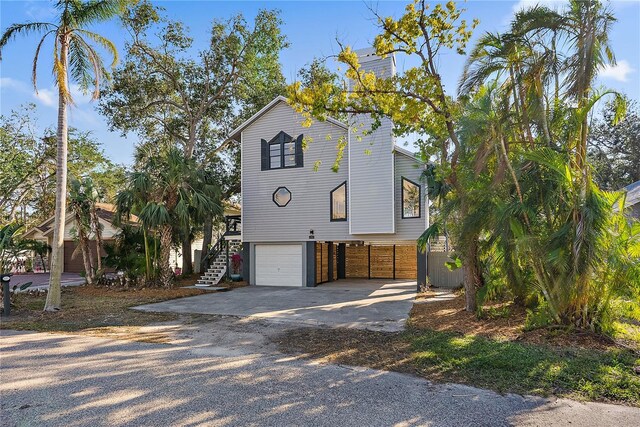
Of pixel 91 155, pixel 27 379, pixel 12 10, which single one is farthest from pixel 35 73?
pixel 91 155

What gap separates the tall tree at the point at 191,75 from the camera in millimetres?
17703

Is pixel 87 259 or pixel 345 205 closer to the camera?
pixel 345 205

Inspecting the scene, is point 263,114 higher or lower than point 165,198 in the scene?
higher

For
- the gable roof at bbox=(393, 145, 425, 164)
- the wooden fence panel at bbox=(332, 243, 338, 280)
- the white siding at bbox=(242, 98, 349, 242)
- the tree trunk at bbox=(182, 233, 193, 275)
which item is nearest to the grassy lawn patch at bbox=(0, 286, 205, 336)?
the white siding at bbox=(242, 98, 349, 242)

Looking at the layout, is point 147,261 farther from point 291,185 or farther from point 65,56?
point 65,56

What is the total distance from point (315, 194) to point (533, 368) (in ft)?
36.0

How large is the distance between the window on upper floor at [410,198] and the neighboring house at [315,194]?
4 centimetres

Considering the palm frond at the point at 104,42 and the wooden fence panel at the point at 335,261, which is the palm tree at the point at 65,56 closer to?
the palm frond at the point at 104,42

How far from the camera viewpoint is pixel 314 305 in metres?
10.4

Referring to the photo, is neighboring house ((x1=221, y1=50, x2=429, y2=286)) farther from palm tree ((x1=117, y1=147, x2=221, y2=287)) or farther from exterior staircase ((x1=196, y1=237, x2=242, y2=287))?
palm tree ((x1=117, y1=147, x2=221, y2=287))

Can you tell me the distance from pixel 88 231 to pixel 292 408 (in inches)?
534

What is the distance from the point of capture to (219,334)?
7008mm

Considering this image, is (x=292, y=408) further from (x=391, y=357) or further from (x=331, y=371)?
(x=391, y=357)

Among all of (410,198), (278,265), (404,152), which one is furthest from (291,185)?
(410,198)
